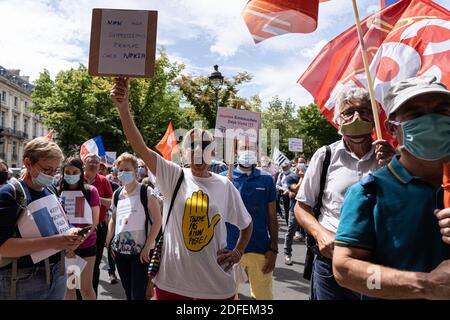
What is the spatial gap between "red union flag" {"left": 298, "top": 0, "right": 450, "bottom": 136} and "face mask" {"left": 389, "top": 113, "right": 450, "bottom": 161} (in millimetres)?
2058

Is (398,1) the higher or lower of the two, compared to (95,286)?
higher

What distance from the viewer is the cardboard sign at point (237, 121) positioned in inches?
252

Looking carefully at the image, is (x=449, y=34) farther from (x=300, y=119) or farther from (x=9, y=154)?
(x=9, y=154)

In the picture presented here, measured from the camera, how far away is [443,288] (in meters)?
1.24

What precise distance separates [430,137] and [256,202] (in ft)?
10.2

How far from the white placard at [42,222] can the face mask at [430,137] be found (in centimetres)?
250

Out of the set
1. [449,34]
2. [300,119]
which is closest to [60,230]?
[449,34]

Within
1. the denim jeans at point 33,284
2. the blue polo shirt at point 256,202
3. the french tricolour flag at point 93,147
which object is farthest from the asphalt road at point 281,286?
the french tricolour flag at point 93,147

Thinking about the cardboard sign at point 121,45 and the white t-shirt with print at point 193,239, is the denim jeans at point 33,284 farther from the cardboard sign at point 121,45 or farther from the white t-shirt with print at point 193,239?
the cardboard sign at point 121,45

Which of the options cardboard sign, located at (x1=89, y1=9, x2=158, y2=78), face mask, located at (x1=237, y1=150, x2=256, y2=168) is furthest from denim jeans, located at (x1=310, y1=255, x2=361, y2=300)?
face mask, located at (x1=237, y1=150, x2=256, y2=168)

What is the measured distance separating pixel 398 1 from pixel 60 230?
13.3 feet

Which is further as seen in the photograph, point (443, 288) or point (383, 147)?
point (383, 147)

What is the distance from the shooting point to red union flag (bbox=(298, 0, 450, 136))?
360 cm
